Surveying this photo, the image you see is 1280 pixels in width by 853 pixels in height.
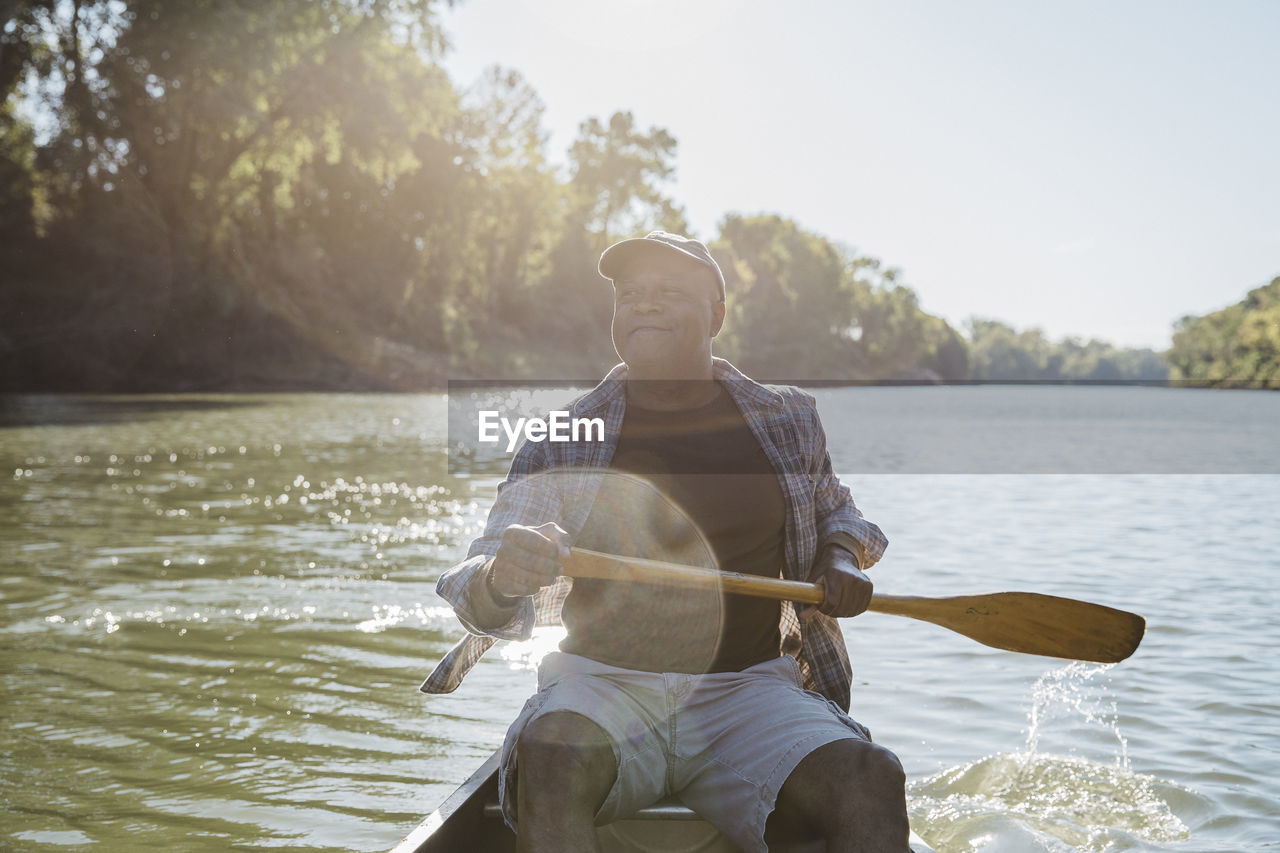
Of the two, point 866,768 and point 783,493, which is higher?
point 783,493

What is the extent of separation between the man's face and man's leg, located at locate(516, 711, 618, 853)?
0.95 metres

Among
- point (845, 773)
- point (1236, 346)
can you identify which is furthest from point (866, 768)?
point (1236, 346)

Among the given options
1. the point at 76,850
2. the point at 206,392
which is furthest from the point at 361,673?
the point at 206,392

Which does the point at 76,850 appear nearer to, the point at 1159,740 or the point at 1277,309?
the point at 1159,740

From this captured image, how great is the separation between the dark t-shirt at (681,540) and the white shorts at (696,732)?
0.26ft

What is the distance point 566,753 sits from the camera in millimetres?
2566

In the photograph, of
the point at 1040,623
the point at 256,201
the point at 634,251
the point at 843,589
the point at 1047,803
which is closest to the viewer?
the point at 843,589

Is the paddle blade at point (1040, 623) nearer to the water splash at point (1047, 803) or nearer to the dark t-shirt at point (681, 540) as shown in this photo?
the dark t-shirt at point (681, 540)

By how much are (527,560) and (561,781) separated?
468 mm

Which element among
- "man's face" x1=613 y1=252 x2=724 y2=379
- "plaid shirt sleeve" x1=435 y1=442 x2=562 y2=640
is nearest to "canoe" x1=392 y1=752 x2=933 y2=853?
"plaid shirt sleeve" x1=435 y1=442 x2=562 y2=640

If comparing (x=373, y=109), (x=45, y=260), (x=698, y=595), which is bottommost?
(x=698, y=595)

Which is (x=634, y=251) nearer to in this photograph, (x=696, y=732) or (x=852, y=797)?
(x=696, y=732)

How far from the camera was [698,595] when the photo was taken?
2959 millimetres

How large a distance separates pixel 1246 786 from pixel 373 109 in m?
28.7
